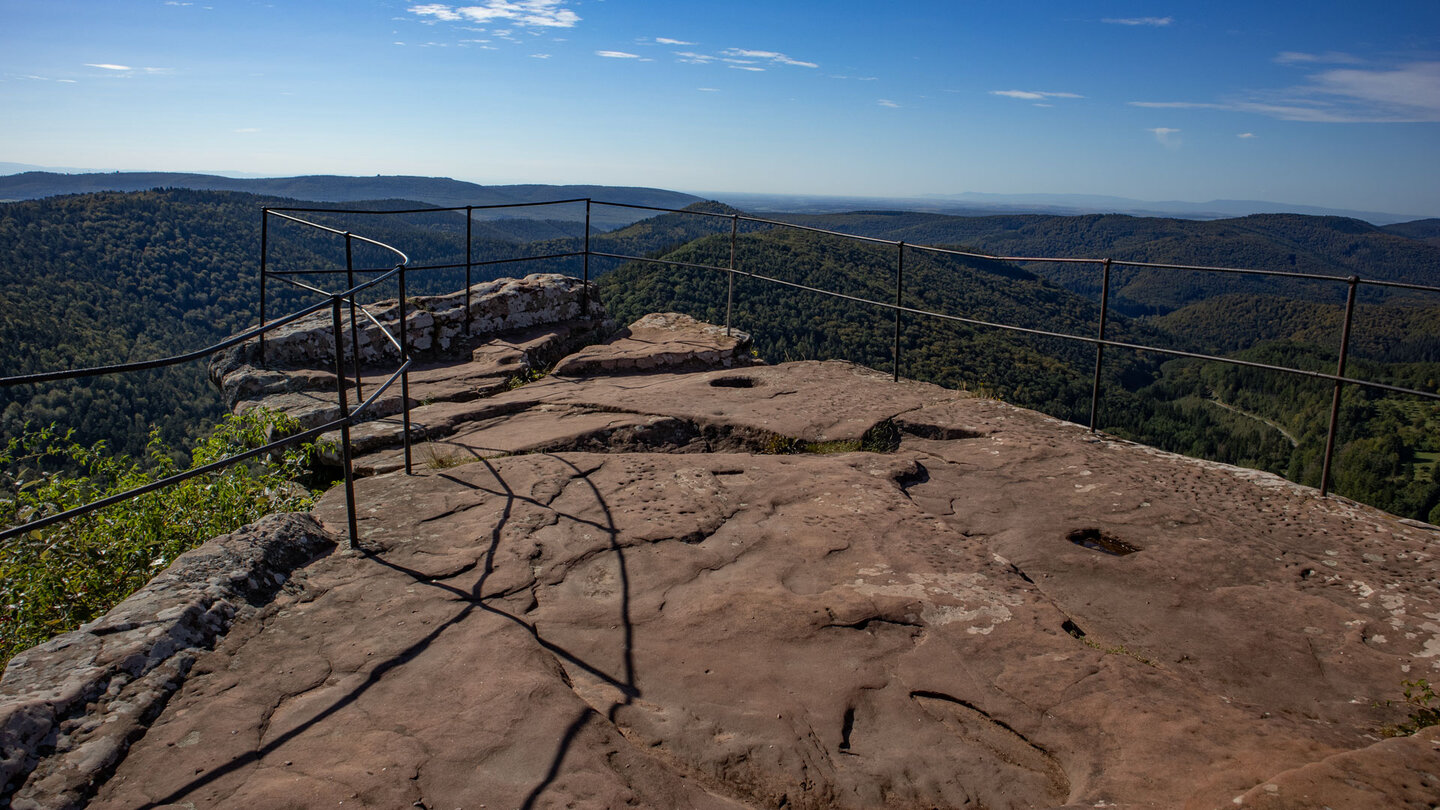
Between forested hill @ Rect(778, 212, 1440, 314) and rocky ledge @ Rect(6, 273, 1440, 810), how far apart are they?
414ft

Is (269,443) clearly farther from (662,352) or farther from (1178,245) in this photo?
(1178,245)

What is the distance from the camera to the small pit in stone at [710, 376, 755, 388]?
7570 mm

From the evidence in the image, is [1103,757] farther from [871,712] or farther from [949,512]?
[949,512]

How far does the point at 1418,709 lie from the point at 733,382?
18.3ft

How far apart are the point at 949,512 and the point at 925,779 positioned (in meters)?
2.35

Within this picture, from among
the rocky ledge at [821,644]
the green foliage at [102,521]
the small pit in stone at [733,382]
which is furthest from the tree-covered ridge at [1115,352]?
the green foliage at [102,521]

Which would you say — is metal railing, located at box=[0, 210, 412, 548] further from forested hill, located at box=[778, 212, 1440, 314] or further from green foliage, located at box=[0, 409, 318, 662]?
forested hill, located at box=[778, 212, 1440, 314]

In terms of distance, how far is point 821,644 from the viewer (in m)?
3.15

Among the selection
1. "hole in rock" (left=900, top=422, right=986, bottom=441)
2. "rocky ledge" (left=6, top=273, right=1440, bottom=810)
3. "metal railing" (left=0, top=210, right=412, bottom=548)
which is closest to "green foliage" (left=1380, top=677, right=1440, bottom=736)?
"rocky ledge" (left=6, top=273, right=1440, bottom=810)

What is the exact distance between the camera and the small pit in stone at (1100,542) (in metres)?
4.21

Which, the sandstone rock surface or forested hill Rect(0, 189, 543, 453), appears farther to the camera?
forested hill Rect(0, 189, 543, 453)

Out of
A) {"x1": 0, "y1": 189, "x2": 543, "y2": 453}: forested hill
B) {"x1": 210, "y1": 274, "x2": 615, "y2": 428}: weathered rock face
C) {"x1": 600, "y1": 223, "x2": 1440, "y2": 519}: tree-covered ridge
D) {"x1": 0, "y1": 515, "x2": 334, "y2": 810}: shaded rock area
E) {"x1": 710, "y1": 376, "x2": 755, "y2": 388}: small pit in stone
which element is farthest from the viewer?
{"x1": 0, "y1": 189, "x2": 543, "y2": 453}: forested hill

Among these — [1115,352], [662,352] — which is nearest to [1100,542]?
[662,352]

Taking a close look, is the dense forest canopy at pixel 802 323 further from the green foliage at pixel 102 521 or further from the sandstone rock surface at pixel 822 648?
the green foliage at pixel 102 521
